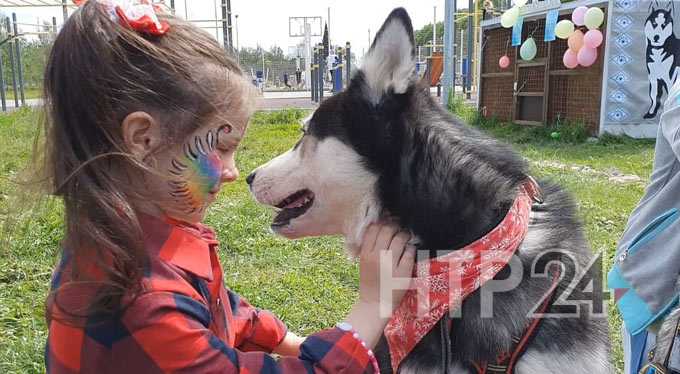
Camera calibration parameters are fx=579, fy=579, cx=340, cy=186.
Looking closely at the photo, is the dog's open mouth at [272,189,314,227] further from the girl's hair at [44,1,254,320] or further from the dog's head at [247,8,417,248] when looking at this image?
the girl's hair at [44,1,254,320]

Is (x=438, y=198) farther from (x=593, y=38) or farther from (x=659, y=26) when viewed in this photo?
(x=659, y=26)

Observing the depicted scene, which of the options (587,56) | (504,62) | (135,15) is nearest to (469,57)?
(504,62)

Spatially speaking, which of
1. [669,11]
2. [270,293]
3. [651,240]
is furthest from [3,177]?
[669,11]

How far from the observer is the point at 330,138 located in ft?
6.11

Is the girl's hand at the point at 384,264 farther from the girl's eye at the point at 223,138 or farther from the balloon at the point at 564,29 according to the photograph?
the balloon at the point at 564,29

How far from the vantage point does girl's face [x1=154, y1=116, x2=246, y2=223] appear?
4.32ft

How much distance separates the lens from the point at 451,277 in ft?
4.99

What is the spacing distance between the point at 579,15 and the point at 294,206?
849 cm

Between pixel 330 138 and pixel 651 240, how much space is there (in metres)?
0.98

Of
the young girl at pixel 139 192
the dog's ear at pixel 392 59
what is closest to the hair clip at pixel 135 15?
the young girl at pixel 139 192

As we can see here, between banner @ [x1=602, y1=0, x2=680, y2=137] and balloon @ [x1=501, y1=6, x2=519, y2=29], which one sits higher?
balloon @ [x1=501, y1=6, x2=519, y2=29]

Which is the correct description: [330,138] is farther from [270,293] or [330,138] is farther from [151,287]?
Result: [270,293]

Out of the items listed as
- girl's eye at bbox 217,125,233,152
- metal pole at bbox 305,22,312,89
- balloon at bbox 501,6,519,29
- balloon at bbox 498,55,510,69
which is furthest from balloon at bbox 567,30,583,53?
metal pole at bbox 305,22,312,89

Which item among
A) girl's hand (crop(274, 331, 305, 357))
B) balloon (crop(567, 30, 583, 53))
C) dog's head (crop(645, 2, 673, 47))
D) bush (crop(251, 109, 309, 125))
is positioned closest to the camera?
girl's hand (crop(274, 331, 305, 357))
